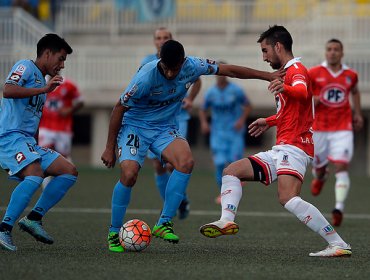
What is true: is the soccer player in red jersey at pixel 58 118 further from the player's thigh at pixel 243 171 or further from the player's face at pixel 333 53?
the player's thigh at pixel 243 171

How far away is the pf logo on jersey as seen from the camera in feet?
41.3

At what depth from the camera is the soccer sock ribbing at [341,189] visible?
12.0 metres

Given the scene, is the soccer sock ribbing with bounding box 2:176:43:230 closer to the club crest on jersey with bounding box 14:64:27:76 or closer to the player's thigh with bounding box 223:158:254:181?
the club crest on jersey with bounding box 14:64:27:76

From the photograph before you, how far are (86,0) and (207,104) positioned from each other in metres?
12.5

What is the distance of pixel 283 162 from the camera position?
27.1 feet

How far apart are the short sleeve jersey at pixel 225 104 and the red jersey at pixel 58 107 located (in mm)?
2190

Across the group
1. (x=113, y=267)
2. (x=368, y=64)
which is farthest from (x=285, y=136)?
(x=368, y=64)

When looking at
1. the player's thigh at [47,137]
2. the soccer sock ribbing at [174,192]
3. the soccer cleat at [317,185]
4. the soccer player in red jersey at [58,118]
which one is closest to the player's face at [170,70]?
the soccer sock ribbing at [174,192]

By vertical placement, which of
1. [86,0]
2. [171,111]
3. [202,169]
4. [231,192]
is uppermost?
[86,0]

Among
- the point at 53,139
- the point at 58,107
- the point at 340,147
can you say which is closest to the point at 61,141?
the point at 53,139

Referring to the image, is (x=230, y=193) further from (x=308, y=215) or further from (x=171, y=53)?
(x=171, y=53)

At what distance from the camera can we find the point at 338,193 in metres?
12.2

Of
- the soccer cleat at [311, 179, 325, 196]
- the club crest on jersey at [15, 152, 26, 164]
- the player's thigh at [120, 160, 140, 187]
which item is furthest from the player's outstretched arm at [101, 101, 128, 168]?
the soccer cleat at [311, 179, 325, 196]

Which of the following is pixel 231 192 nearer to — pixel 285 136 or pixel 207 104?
pixel 285 136
